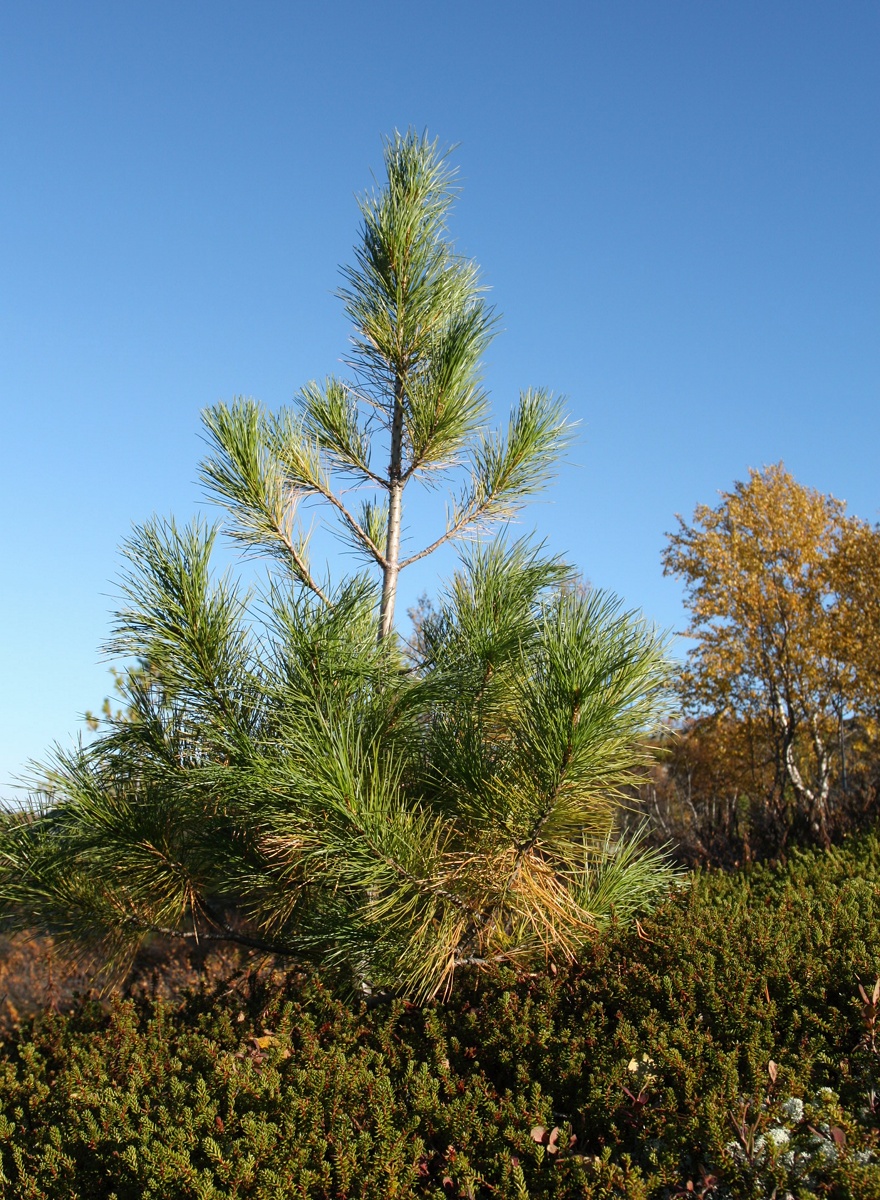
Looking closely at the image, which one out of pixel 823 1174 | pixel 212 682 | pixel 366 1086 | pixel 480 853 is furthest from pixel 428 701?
pixel 823 1174

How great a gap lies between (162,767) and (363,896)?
1.05m

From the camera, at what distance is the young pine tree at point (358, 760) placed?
328 cm

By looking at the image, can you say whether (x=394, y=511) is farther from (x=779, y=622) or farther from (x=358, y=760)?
(x=779, y=622)

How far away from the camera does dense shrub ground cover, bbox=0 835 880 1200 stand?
255 cm

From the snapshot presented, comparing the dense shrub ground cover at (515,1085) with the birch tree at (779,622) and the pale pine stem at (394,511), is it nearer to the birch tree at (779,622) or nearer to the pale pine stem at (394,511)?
the pale pine stem at (394,511)

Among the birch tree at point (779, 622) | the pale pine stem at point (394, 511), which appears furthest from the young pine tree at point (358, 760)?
the birch tree at point (779, 622)

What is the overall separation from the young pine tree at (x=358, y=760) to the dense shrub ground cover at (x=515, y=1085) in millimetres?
284

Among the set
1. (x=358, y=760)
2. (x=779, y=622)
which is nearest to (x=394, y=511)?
(x=358, y=760)

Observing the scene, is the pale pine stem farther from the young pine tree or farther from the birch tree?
the birch tree

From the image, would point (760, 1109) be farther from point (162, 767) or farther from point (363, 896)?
point (162, 767)

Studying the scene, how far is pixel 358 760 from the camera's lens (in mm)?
3291

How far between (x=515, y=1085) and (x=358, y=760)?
4.35 feet

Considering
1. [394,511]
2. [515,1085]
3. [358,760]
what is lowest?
[515,1085]

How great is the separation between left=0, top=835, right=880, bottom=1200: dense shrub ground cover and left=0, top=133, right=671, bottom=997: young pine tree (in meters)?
0.28
